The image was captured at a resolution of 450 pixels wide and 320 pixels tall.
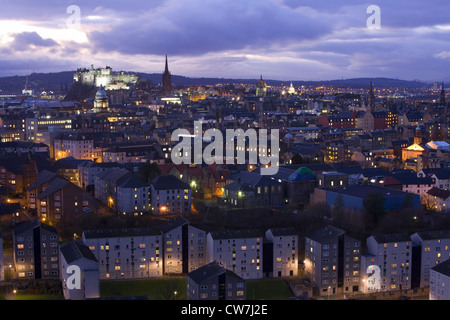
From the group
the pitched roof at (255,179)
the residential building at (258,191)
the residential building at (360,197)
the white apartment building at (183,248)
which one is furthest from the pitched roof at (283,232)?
the pitched roof at (255,179)

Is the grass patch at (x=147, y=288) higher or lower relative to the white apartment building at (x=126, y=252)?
lower

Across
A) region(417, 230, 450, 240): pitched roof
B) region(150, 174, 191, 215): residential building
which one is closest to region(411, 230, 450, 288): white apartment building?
region(417, 230, 450, 240): pitched roof

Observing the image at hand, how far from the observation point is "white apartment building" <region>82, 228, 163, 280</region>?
891 centimetres

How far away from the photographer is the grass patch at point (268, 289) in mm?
8336

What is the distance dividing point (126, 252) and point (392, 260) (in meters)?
3.93

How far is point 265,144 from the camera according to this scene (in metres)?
17.8

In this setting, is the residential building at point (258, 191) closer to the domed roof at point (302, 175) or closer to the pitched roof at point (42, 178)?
the domed roof at point (302, 175)

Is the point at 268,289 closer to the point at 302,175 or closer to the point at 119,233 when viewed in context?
the point at 119,233

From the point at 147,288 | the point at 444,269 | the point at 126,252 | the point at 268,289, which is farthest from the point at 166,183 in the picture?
the point at 444,269

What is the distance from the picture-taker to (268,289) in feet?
28.4

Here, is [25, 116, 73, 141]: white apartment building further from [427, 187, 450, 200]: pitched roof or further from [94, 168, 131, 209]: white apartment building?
[427, 187, 450, 200]: pitched roof

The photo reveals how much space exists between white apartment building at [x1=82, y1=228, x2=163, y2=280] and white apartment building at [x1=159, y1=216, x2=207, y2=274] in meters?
0.13

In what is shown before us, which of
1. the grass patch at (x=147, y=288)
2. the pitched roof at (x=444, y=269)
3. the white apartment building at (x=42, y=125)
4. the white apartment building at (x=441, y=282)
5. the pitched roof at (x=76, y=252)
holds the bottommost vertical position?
the grass patch at (x=147, y=288)

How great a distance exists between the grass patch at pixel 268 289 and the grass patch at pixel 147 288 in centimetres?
95
